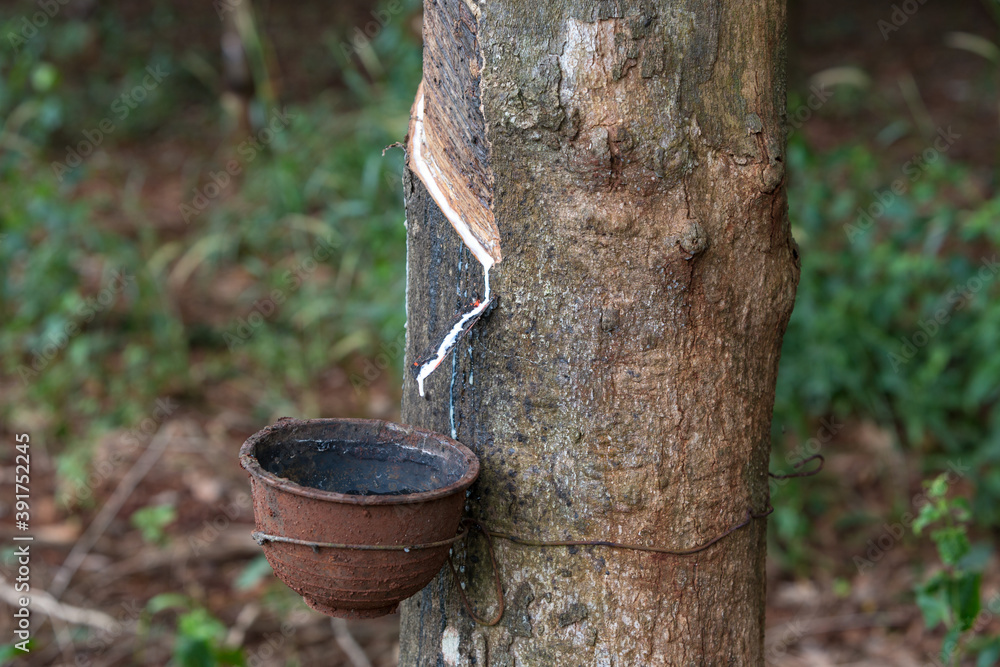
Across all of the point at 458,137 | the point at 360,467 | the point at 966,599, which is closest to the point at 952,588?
the point at 966,599

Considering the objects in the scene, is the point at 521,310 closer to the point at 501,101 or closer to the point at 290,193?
the point at 501,101

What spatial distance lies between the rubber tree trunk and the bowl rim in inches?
2.2

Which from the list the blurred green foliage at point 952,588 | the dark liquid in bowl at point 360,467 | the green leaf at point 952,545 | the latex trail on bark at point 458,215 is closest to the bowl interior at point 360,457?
the dark liquid in bowl at point 360,467

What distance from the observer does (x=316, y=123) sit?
5141 millimetres

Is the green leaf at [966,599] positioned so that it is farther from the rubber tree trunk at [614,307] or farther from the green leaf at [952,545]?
the rubber tree trunk at [614,307]

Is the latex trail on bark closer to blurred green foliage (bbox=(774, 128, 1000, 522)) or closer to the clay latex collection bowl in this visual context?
the clay latex collection bowl

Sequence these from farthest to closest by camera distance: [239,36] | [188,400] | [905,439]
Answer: [239,36], [188,400], [905,439]

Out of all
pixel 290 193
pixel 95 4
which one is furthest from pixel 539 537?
pixel 95 4

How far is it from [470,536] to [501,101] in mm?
683

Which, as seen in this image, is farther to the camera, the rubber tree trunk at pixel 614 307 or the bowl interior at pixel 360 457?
the bowl interior at pixel 360 457

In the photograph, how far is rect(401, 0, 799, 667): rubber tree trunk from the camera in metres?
1.29

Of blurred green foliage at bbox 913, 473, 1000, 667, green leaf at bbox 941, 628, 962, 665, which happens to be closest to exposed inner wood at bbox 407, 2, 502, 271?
blurred green foliage at bbox 913, 473, 1000, 667

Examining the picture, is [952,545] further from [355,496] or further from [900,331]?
[900,331]

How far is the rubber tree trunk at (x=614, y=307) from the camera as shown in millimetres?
1292
